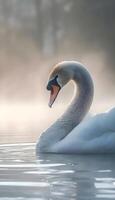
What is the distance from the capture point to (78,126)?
887 centimetres

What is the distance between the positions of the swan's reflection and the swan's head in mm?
870

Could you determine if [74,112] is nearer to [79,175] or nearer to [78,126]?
[78,126]

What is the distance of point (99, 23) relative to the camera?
116 ft

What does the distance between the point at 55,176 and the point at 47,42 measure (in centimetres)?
2750

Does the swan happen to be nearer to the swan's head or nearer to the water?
the swan's head

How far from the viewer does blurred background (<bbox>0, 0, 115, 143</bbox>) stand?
29.3 m

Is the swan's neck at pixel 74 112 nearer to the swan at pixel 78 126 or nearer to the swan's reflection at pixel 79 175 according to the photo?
the swan at pixel 78 126

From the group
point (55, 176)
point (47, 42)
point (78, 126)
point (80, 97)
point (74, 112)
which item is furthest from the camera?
point (47, 42)

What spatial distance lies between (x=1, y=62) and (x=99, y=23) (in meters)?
4.18

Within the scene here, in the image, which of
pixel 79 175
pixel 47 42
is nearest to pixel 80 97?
pixel 79 175

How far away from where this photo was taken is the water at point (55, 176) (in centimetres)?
632

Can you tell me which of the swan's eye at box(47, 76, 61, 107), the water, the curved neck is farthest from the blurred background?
the water

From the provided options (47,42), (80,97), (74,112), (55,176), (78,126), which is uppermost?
(47,42)

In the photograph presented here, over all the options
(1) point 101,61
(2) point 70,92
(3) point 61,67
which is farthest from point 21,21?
(3) point 61,67
